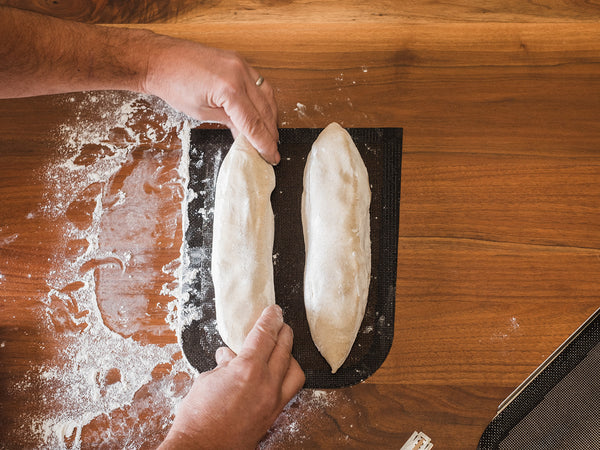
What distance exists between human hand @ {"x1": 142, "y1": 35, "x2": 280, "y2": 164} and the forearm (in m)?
0.05

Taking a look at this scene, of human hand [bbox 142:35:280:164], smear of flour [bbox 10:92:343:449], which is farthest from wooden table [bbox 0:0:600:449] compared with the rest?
human hand [bbox 142:35:280:164]

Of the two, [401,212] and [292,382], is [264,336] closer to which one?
[292,382]

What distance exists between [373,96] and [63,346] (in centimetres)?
103

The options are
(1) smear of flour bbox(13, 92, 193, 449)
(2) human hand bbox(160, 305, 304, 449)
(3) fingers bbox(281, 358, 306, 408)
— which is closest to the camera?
(2) human hand bbox(160, 305, 304, 449)

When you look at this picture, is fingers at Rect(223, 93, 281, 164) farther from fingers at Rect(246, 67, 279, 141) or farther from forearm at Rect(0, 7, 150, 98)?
forearm at Rect(0, 7, 150, 98)

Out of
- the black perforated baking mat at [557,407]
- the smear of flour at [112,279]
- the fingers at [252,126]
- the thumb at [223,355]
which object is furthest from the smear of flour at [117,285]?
the black perforated baking mat at [557,407]

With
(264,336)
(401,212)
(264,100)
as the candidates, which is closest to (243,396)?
(264,336)

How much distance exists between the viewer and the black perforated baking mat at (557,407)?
3.50 feet

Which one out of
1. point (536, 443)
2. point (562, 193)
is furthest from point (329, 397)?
point (562, 193)

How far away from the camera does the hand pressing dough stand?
1.11 m

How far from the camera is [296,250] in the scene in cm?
121

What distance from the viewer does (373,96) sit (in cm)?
123

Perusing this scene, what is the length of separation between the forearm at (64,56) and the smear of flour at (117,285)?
14 centimetres

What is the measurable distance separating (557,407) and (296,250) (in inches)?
27.9
